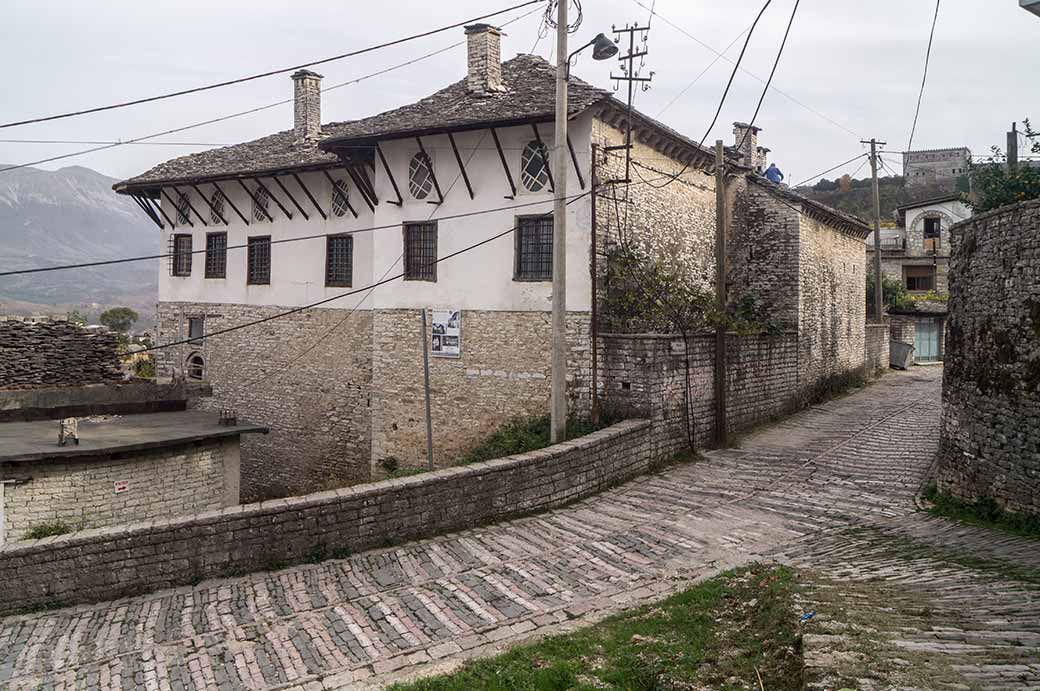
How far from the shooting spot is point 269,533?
8.62 metres

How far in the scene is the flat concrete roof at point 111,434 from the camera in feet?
39.8

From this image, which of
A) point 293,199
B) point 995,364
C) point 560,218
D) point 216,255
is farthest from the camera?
point 216,255

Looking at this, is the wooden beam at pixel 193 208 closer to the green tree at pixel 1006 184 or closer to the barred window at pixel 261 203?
the barred window at pixel 261 203

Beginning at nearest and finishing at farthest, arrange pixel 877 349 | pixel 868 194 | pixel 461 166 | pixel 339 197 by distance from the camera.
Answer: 1. pixel 461 166
2. pixel 339 197
3. pixel 877 349
4. pixel 868 194

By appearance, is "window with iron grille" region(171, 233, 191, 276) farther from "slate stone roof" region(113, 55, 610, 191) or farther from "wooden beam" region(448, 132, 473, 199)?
"wooden beam" region(448, 132, 473, 199)

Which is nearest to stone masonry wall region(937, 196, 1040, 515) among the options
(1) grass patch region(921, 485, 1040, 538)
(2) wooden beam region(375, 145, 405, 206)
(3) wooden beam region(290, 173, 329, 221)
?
(1) grass patch region(921, 485, 1040, 538)

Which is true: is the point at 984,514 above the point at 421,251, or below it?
below

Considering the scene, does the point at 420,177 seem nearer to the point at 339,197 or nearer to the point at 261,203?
the point at 339,197

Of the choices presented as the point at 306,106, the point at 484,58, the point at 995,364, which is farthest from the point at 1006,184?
the point at 306,106

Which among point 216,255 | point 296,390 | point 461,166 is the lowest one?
point 296,390

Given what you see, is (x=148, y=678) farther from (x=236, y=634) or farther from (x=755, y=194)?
(x=755, y=194)

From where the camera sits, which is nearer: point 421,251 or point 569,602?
point 569,602

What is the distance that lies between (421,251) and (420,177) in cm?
171

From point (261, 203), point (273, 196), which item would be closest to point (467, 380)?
point (273, 196)
